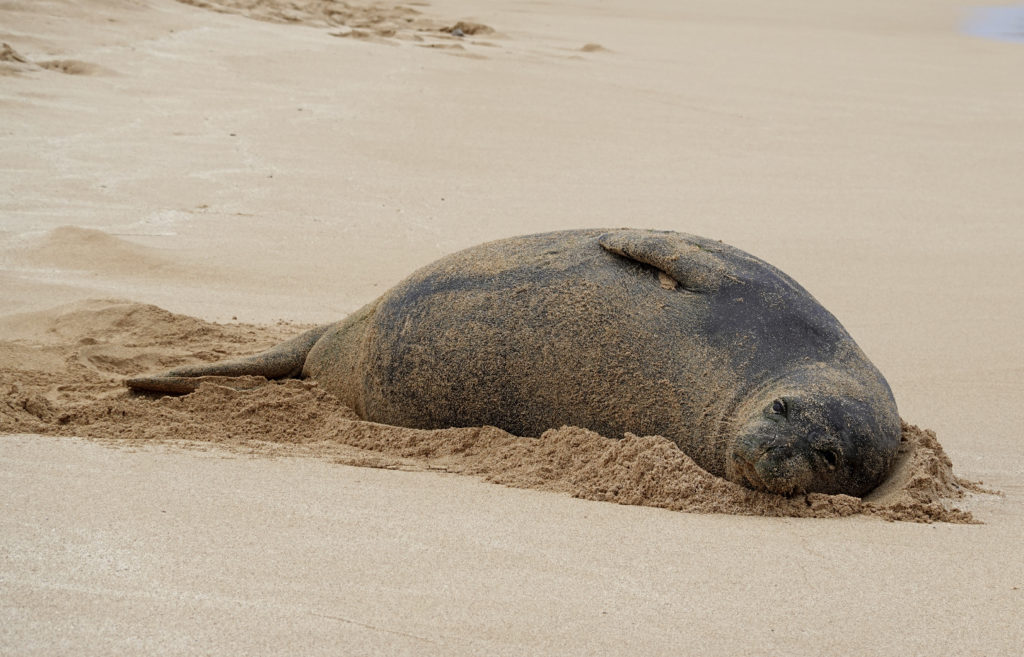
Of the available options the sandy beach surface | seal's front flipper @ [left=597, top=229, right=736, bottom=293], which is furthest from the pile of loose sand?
seal's front flipper @ [left=597, top=229, right=736, bottom=293]

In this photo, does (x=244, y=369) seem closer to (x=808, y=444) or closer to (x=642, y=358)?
(x=642, y=358)

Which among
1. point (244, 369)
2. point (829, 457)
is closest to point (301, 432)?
point (244, 369)

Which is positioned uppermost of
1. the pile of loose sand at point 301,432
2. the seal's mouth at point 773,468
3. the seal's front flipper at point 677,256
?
the seal's front flipper at point 677,256

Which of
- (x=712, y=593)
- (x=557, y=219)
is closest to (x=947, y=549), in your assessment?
(x=712, y=593)

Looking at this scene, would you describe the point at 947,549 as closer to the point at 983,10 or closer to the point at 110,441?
the point at 110,441

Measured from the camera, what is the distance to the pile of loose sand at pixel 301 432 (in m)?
3.26

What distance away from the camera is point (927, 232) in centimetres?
717

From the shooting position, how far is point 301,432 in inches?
157

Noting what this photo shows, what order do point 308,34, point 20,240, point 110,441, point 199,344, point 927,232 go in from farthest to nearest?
point 308,34 → point 927,232 → point 20,240 → point 199,344 → point 110,441

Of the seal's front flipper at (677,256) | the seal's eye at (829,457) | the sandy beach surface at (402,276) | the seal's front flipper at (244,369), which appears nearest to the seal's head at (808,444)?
the seal's eye at (829,457)

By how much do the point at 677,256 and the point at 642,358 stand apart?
0.36 meters

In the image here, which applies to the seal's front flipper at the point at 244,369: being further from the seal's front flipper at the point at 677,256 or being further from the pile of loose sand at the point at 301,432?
the seal's front flipper at the point at 677,256

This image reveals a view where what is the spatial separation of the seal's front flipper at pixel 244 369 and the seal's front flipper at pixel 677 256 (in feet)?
4.56

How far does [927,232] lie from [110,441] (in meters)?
5.36
